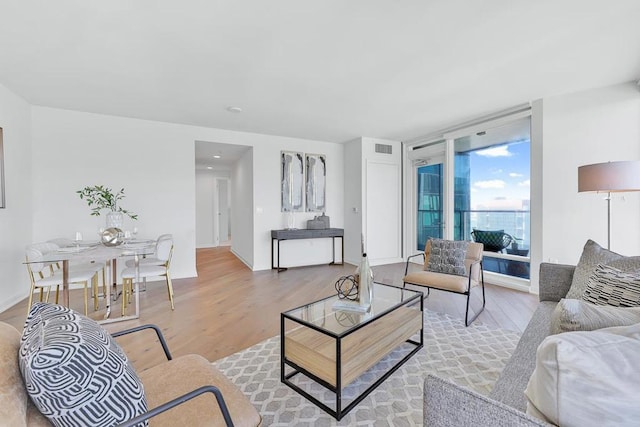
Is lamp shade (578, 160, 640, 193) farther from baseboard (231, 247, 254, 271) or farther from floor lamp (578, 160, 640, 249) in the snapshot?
baseboard (231, 247, 254, 271)

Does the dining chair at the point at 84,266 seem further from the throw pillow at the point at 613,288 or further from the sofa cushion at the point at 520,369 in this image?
the throw pillow at the point at 613,288

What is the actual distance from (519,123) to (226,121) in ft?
14.2

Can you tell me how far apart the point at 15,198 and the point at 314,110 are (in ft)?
12.7

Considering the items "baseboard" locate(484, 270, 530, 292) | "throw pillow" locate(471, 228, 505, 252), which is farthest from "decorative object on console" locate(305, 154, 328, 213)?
"baseboard" locate(484, 270, 530, 292)

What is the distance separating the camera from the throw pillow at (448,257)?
3.15m

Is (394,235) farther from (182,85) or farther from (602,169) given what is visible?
(182,85)

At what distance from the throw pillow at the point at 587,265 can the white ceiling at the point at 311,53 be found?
5.61 ft

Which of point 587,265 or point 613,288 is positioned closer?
point 613,288

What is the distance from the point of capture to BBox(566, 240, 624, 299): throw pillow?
5.98 feet

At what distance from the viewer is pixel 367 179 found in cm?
563

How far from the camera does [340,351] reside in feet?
4.95

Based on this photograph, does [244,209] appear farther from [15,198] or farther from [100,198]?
[15,198]

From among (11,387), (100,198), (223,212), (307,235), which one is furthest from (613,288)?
(223,212)

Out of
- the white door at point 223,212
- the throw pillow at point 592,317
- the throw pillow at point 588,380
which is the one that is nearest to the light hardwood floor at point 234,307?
the throw pillow at point 592,317
